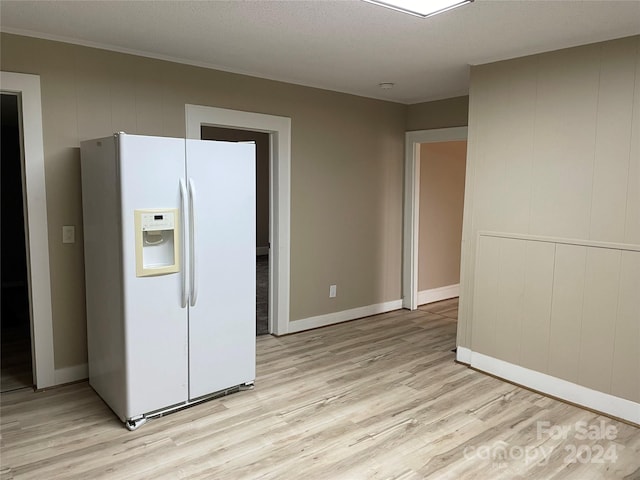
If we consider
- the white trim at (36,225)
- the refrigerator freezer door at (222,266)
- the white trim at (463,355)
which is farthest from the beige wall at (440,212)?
the white trim at (36,225)

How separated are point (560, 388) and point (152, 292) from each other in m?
2.77

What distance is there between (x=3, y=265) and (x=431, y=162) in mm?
5695

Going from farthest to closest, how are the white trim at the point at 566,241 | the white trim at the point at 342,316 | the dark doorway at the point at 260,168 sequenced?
the dark doorway at the point at 260,168 < the white trim at the point at 342,316 < the white trim at the point at 566,241

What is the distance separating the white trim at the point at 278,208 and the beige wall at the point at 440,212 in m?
1.90

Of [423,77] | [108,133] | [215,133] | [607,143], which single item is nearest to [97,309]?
[108,133]

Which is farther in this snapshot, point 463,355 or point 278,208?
point 278,208

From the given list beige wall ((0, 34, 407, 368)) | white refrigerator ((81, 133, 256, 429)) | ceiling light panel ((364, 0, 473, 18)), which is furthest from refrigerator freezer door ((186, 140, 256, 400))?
ceiling light panel ((364, 0, 473, 18))

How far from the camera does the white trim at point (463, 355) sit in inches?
148

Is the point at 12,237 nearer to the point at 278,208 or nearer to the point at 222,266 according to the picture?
the point at 278,208

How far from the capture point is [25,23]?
2.80m

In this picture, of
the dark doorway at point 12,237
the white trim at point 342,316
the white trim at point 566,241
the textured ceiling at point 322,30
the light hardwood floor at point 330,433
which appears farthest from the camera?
the dark doorway at point 12,237

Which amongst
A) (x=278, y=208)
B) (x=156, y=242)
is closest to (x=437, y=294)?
(x=278, y=208)

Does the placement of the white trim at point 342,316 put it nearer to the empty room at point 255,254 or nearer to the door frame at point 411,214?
the door frame at point 411,214

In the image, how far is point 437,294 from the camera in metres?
5.91
